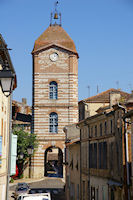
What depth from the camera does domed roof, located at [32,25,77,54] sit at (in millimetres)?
54625

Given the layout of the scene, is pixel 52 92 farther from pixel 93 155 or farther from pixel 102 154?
pixel 102 154

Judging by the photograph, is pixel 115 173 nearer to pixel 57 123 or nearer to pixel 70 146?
pixel 70 146

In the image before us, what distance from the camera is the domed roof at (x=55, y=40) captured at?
54625 millimetres

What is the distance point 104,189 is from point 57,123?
Result: 1162 inches

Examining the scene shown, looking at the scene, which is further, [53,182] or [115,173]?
[53,182]

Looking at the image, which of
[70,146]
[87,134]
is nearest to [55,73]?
[70,146]

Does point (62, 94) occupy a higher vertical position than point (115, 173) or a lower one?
higher

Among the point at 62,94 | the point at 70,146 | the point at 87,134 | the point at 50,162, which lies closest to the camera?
the point at 87,134

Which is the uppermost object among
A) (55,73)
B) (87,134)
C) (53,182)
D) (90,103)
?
(55,73)

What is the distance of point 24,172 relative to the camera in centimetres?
5281

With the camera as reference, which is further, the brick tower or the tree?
the brick tower

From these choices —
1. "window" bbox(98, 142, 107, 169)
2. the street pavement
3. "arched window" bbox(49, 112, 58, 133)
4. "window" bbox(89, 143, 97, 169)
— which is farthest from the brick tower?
"window" bbox(98, 142, 107, 169)

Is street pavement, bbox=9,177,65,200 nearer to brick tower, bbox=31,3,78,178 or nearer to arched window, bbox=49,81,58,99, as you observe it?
brick tower, bbox=31,3,78,178

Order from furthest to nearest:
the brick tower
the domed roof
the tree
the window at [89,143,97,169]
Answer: the domed roof
the brick tower
the tree
the window at [89,143,97,169]
